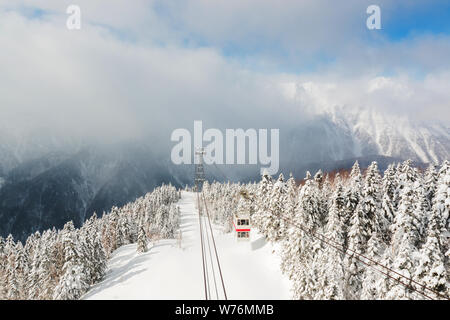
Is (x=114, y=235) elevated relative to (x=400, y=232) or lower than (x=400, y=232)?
lower

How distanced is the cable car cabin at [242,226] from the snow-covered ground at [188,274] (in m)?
1.60

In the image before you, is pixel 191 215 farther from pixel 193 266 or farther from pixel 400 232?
pixel 400 232

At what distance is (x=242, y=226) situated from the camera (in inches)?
2235

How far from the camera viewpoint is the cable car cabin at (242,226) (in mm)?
56253

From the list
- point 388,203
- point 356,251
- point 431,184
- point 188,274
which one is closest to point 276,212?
point 356,251

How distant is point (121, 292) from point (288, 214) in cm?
3195

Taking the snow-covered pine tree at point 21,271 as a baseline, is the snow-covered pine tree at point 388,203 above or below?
above

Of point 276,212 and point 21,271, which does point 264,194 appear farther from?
point 21,271

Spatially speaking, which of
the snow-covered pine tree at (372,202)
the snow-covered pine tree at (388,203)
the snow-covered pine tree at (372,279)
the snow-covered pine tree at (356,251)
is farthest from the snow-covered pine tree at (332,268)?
the snow-covered pine tree at (388,203)

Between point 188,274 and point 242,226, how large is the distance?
17.6 m

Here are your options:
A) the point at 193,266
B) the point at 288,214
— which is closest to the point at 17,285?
the point at 193,266

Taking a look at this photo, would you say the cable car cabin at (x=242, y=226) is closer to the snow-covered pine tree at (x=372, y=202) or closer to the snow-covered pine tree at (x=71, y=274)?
the snow-covered pine tree at (x=372, y=202)
